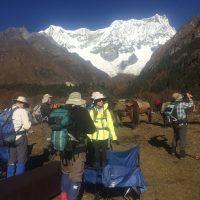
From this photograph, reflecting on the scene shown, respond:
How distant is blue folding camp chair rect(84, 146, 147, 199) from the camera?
8.37 m

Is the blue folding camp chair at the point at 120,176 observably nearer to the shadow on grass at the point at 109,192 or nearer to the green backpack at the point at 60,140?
the shadow on grass at the point at 109,192

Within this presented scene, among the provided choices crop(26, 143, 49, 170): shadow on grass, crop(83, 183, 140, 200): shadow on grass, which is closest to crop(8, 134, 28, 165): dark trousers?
crop(83, 183, 140, 200): shadow on grass

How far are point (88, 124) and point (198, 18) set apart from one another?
600 ft

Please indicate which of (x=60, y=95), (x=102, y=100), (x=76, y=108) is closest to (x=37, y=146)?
(x=102, y=100)

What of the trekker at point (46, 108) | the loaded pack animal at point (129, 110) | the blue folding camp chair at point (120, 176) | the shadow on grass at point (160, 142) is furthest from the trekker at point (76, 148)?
the loaded pack animal at point (129, 110)

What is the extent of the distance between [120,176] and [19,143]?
90.9 inches

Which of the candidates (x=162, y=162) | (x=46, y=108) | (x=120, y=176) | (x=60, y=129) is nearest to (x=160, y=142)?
(x=162, y=162)

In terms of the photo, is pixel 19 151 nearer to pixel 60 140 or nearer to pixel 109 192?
pixel 60 140

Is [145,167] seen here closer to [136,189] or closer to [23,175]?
[136,189]

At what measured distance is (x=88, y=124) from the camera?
24.7 feet

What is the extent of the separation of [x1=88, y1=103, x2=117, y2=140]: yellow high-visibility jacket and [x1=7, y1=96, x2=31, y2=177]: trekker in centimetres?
144

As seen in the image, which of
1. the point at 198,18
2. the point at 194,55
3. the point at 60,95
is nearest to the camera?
the point at 60,95

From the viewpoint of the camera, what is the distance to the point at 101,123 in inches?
354

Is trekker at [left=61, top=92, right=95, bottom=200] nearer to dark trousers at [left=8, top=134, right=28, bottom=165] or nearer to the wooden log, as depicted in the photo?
the wooden log
